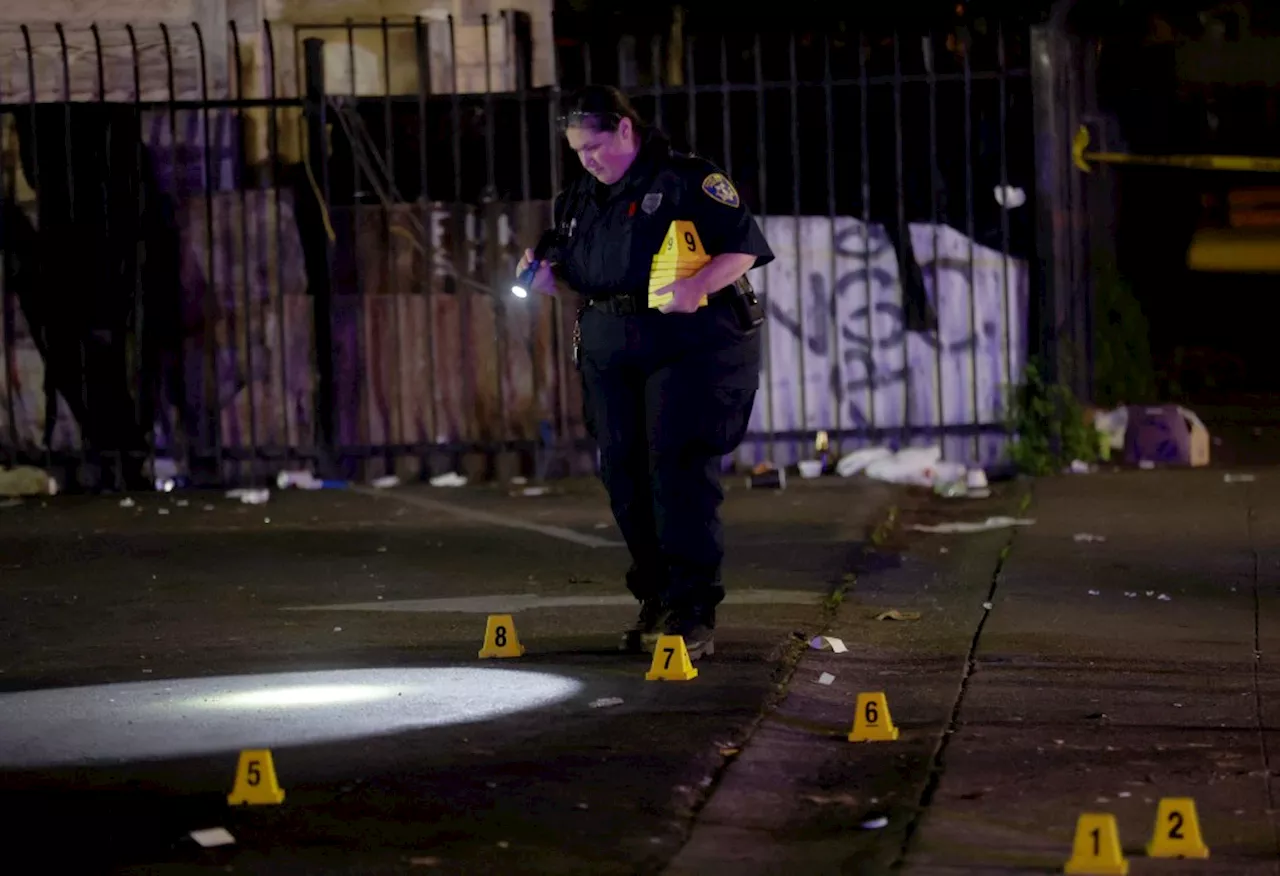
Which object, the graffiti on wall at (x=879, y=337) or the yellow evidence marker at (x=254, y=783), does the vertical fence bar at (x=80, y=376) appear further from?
the yellow evidence marker at (x=254, y=783)

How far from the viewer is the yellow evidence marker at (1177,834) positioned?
4.70 m

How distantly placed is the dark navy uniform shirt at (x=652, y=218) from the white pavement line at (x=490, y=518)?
305 centimetres

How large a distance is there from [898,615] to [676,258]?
1.81 m

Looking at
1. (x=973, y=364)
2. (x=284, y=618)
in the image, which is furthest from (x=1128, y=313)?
(x=284, y=618)

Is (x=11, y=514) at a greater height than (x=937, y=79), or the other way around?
(x=937, y=79)

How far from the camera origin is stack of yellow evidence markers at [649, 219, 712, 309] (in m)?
6.78

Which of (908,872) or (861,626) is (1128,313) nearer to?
(861,626)

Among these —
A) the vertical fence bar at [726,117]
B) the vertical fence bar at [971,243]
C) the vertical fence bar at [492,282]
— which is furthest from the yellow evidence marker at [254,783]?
the vertical fence bar at [971,243]

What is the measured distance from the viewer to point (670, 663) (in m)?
6.64

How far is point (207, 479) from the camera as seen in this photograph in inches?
497

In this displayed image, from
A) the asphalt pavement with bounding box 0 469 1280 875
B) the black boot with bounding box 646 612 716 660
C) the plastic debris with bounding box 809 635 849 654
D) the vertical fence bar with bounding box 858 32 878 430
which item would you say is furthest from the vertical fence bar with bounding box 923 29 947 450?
the black boot with bounding box 646 612 716 660

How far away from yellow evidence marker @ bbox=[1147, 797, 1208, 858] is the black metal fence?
300 inches

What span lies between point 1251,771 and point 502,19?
28.2 ft

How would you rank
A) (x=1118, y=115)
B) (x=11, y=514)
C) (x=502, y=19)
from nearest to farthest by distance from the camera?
1. (x=11, y=514)
2. (x=502, y=19)
3. (x=1118, y=115)
